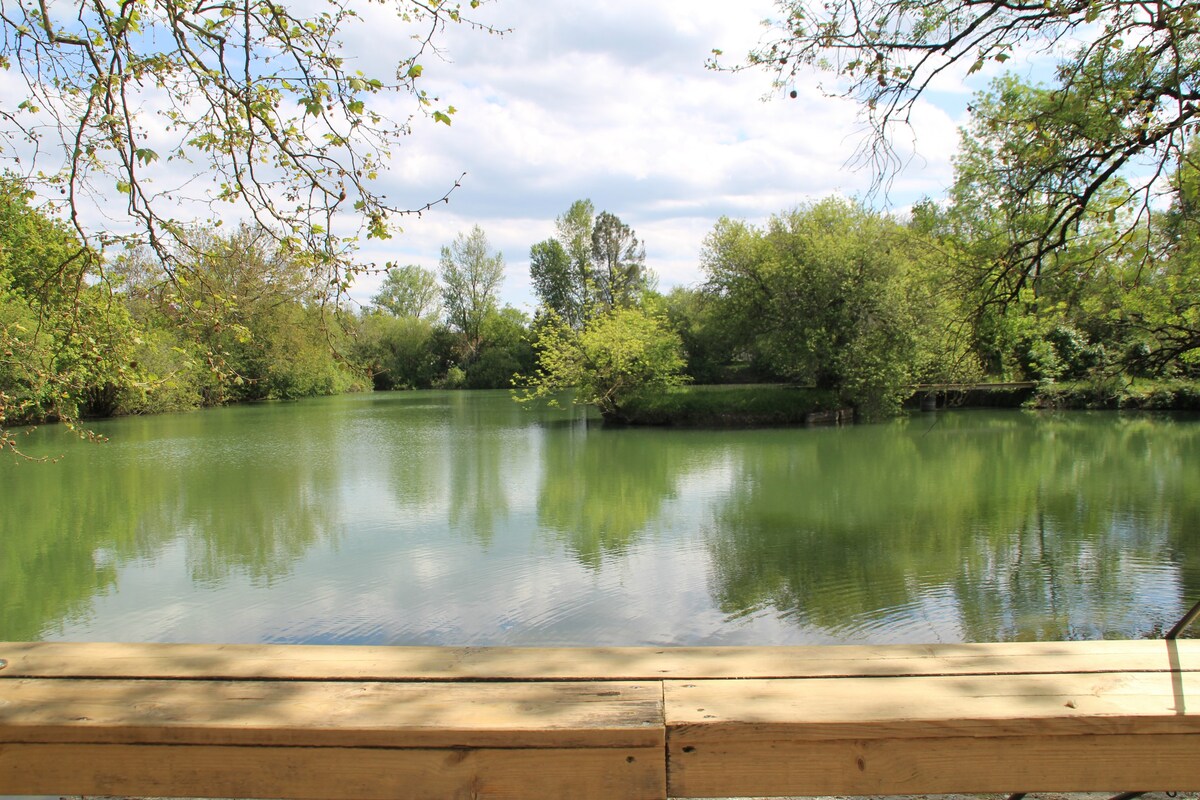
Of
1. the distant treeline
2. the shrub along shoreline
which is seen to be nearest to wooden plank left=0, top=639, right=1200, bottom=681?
the distant treeline

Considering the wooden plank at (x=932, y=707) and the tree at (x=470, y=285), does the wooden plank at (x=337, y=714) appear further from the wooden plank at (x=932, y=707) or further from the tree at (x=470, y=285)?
the tree at (x=470, y=285)

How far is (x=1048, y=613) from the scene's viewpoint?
21.8ft

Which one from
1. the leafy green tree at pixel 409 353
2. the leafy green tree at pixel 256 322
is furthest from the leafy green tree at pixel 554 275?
the leafy green tree at pixel 256 322

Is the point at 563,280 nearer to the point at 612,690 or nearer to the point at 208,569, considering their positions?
the point at 208,569

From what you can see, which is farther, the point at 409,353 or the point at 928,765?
the point at 409,353

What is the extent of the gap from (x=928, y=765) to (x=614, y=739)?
0.52m

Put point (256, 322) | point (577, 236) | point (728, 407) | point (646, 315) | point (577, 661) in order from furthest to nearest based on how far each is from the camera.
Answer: point (577, 236) < point (256, 322) < point (646, 315) < point (728, 407) < point (577, 661)

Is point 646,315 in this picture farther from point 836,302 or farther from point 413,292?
point 413,292

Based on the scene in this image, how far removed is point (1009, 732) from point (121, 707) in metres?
1.49

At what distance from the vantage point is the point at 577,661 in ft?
5.20

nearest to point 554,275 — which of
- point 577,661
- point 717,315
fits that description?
point 717,315

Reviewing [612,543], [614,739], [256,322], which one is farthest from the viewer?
[256,322]

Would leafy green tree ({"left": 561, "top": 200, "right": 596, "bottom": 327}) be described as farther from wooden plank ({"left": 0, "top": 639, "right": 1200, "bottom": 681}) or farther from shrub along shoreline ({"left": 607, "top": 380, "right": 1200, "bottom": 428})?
wooden plank ({"left": 0, "top": 639, "right": 1200, "bottom": 681})

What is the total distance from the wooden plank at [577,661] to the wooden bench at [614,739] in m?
0.05
